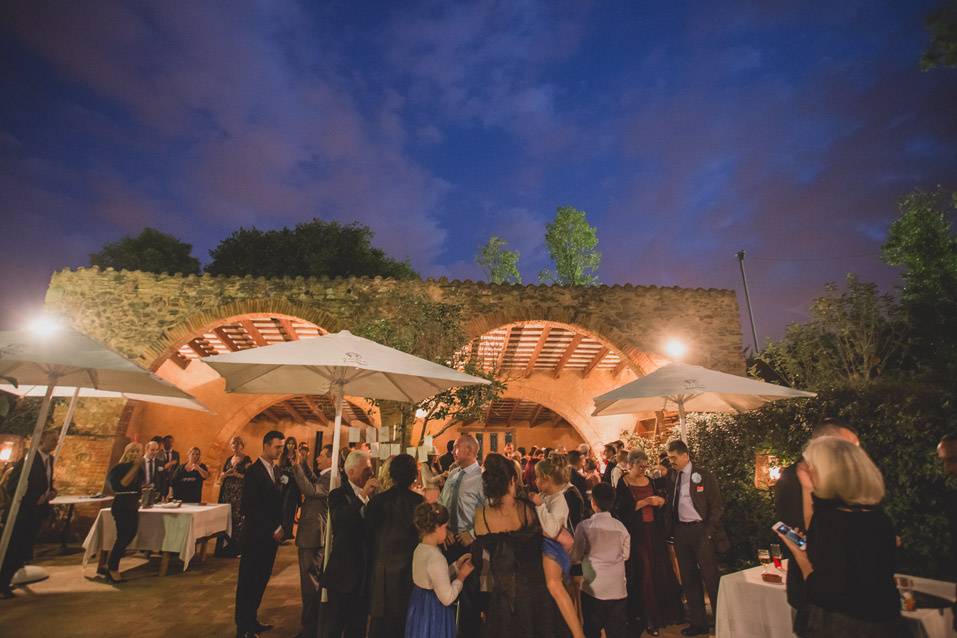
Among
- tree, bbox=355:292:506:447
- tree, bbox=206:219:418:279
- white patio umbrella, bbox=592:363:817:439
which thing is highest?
tree, bbox=206:219:418:279

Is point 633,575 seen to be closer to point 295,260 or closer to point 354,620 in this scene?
point 354,620

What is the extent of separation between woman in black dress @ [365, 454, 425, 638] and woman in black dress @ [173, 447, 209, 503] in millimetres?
5256

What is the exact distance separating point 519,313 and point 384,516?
696cm

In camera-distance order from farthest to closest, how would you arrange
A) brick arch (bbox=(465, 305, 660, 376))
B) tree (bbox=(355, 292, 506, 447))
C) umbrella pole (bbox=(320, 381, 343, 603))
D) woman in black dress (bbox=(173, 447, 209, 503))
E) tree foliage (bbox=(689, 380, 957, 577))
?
Answer: brick arch (bbox=(465, 305, 660, 376)) → tree (bbox=(355, 292, 506, 447)) → woman in black dress (bbox=(173, 447, 209, 503)) → tree foliage (bbox=(689, 380, 957, 577)) → umbrella pole (bbox=(320, 381, 343, 603))

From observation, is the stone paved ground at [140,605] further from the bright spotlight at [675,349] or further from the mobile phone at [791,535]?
the bright spotlight at [675,349]

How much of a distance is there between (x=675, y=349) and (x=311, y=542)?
8026 millimetres

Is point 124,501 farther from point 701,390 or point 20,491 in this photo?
point 701,390

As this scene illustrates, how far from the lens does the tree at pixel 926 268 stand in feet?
43.6

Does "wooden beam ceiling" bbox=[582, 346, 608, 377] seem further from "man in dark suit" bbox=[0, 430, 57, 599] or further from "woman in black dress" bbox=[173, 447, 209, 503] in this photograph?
"man in dark suit" bbox=[0, 430, 57, 599]

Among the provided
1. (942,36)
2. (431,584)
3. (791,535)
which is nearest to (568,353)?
(942,36)

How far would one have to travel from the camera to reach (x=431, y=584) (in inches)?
99.6

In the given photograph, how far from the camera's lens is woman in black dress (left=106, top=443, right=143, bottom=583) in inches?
197

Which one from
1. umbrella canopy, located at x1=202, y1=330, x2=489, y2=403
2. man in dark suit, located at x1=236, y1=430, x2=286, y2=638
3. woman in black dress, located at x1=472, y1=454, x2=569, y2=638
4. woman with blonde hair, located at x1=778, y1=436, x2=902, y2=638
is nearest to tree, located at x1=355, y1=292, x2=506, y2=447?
umbrella canopy, located at x1=202, y1=330, x2=489, y2=403

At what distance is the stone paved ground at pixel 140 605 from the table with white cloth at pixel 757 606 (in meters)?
1.27
